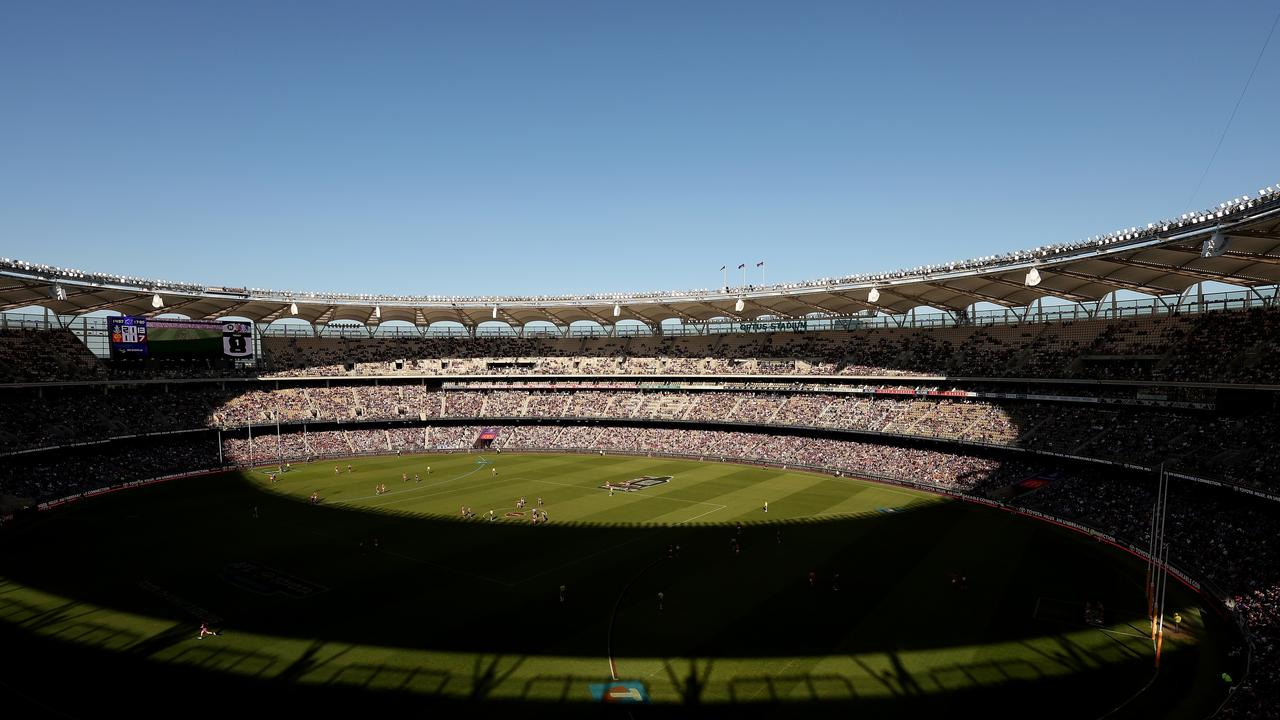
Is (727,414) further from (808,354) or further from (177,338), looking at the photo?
(177,338)

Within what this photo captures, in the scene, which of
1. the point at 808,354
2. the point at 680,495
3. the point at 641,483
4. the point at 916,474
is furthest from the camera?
the point at 808,354

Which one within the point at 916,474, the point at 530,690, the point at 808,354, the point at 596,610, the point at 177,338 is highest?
the point at 177,338

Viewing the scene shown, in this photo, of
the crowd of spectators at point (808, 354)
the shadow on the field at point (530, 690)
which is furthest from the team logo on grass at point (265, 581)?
the crowd of spectators at point (808, 354)

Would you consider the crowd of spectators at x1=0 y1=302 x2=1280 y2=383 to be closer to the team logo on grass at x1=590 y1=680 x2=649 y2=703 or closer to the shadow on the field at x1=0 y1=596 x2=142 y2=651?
the team logo on grass at x1=590 y1=680 x2=649 y2=703

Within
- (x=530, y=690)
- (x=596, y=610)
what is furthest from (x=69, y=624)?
(x=596, y=610)

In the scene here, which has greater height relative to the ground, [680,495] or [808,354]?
[808,354]

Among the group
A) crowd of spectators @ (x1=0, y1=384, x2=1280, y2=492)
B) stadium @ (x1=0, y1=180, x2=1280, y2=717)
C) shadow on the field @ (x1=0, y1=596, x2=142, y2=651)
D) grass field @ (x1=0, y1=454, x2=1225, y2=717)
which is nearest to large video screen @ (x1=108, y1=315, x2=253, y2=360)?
stadium @ (x1=0, y1=180, x2=1280, y2=717)

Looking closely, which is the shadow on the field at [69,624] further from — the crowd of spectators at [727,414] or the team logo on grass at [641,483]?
the team logo on grass at [641,483]

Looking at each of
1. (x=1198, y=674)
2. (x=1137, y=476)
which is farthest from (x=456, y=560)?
(x=1137, y=476)
